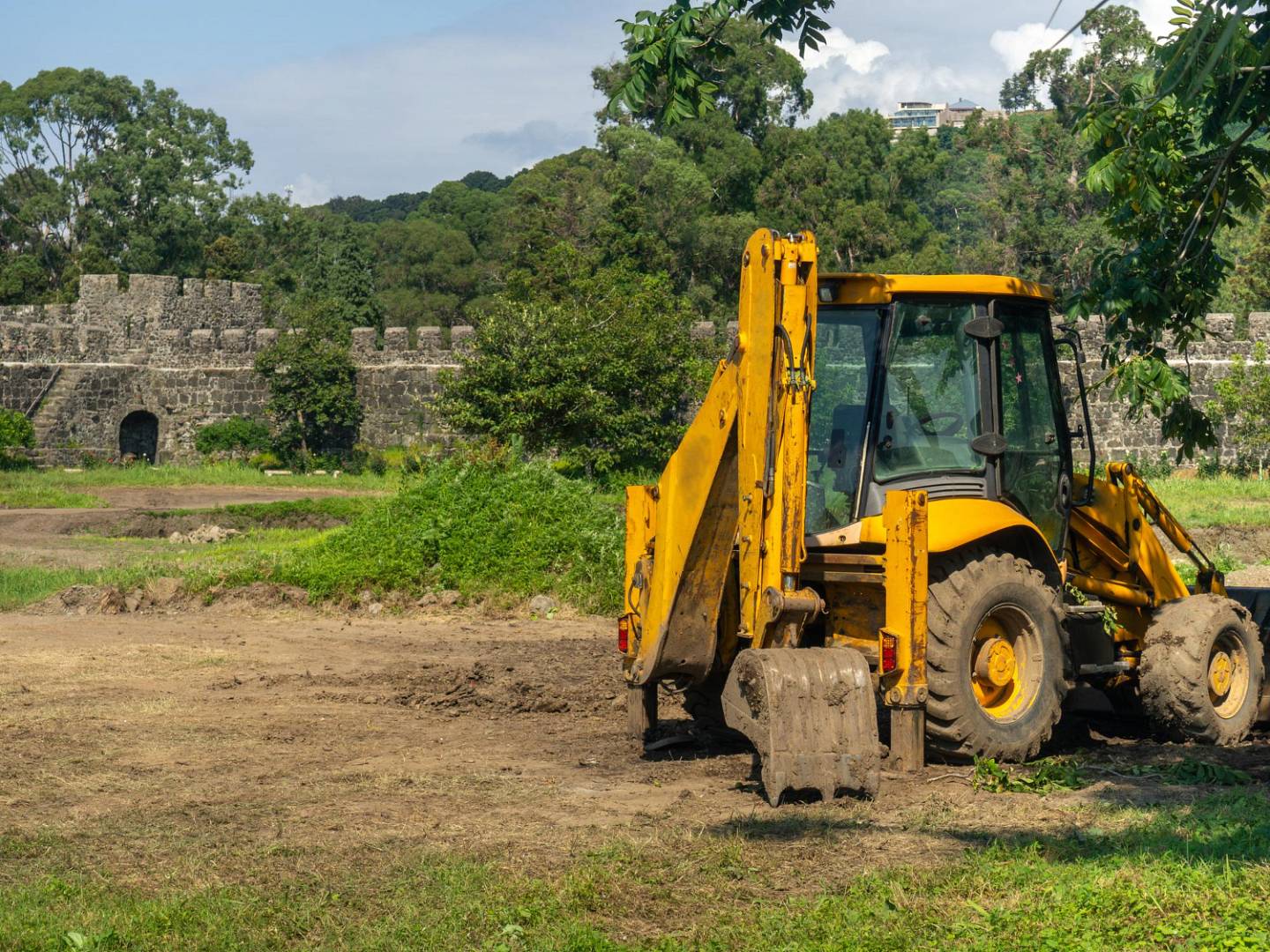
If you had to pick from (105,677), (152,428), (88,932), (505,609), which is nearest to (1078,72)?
(152,428)

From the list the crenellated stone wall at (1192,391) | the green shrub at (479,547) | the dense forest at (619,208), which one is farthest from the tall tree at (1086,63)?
the green shrub at (479,547)

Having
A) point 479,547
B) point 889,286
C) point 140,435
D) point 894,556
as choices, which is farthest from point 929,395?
point 140,435

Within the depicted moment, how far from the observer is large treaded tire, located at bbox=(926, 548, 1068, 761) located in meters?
7.01

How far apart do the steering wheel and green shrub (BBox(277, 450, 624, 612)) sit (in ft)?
21.7

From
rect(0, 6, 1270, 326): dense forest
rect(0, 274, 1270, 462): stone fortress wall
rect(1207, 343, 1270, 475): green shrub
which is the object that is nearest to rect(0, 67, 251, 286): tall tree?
rect(0, 6, 1270, 326): dense forest

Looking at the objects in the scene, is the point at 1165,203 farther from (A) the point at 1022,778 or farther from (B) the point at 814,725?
(B) the point at 814,725

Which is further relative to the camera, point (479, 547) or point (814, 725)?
point (479, 547)

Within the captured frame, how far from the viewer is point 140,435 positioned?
35.3m

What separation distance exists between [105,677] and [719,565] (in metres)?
5.02

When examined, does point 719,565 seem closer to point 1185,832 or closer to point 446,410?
point 1185,832

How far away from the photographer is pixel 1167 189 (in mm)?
8781

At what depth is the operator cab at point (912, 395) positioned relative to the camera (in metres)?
7.44

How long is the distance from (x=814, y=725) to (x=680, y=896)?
1520 mm

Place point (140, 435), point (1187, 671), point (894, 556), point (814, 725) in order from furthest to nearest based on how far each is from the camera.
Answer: point (140, 435), point (1187, 671), point (894, 556), point (814, 725)
